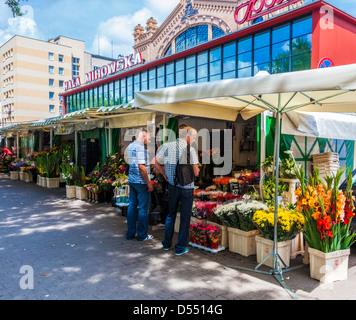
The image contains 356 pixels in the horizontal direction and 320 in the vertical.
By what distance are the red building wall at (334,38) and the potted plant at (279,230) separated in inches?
382

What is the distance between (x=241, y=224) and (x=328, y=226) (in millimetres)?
1329

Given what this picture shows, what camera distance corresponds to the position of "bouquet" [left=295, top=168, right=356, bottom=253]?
3.65 metres

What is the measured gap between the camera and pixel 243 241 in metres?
4.65

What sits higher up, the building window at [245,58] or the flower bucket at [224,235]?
the building window at [245,58]

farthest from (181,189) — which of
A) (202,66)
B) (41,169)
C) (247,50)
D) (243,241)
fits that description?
(202,66)

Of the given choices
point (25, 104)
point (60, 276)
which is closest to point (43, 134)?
point (60, 276)

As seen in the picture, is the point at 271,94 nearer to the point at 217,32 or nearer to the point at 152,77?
the point at 217,32

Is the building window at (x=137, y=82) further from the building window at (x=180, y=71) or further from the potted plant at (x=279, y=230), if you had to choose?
the potted plant at (x=279, y=230)

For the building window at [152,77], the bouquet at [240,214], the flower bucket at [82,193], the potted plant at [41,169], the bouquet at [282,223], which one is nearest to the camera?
the bouquet at [282,223]

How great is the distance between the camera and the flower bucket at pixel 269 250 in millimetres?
4129

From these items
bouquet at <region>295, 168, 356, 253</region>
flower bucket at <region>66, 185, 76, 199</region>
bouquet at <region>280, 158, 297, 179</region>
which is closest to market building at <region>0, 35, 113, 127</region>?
flower bucket at <region>66, 185, 76, 199</region>

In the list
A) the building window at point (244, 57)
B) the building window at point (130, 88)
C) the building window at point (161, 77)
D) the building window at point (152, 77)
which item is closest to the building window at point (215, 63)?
the building window at point (244, 57)
